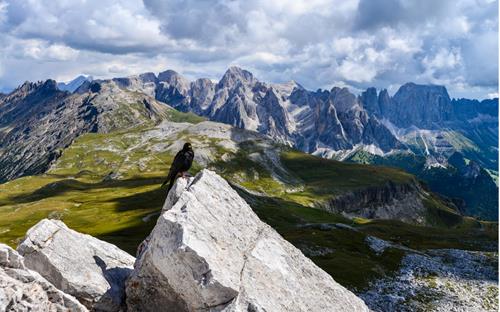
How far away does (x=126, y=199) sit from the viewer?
180500 millimetres

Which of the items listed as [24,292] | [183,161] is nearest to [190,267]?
[24,292]

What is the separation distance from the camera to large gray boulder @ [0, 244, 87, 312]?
19.5m

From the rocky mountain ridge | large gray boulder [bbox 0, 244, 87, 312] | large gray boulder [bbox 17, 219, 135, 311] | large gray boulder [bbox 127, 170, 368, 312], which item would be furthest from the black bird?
large gray boulder [bbox 0, 244, 87, 312]

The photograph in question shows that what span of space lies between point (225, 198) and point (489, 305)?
46786mm

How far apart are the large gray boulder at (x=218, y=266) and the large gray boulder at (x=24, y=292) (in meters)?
3.97

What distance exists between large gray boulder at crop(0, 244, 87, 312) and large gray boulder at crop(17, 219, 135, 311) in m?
2.85

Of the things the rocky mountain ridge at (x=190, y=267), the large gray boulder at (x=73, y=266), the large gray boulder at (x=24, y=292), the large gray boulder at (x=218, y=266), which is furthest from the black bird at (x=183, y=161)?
the large gray boulder at (x=24, y=292)

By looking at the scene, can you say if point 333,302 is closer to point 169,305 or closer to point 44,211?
point 169,305

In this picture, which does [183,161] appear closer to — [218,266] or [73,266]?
[73,266]

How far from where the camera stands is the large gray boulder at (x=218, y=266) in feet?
71.6

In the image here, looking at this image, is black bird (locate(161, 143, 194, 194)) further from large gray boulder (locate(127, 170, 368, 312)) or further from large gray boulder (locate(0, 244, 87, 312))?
large gray boulder (locate(0, 244, 87, 312))

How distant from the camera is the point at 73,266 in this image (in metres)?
26.1

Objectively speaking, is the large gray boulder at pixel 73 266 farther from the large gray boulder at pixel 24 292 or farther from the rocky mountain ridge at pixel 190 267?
the large gray boulder at pixel 24 292

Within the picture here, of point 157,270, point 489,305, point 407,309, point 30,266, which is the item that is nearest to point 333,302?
point 157,270
